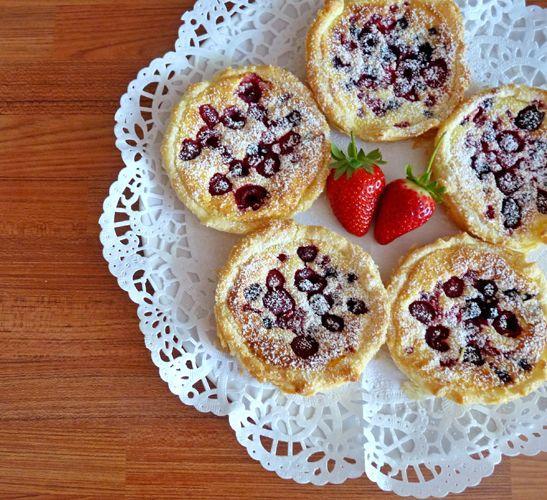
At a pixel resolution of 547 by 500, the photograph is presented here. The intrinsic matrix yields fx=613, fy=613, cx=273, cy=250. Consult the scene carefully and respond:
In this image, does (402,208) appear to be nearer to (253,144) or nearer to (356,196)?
(356,196)

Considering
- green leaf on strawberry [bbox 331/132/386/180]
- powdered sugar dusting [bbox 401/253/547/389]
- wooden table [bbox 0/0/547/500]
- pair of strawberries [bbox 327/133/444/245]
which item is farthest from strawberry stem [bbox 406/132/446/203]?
wooden table [bbox 0/0/547/500]

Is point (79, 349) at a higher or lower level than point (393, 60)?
lower

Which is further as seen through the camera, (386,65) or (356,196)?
(386,65)

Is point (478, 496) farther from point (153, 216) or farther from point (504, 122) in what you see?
point (153, 216)

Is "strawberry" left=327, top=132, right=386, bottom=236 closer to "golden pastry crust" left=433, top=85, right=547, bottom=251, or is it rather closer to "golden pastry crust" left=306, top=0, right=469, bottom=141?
"golden pastry crust" left=306, top=0, right=469, bottom=141

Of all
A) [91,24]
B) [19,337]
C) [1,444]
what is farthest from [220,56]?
[1,444]

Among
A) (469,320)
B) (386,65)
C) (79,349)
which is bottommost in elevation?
(79,349)

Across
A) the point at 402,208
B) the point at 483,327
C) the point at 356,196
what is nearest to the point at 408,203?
the point at 402,208
